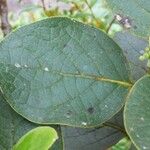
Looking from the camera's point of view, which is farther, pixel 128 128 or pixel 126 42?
pixel 126 42

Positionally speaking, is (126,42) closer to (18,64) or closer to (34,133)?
(18,64)

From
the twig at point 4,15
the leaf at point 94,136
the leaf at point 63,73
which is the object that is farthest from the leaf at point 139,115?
the twig at point 4,15

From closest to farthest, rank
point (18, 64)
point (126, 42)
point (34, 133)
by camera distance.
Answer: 1. point (34, 133)
2. point (18, 64)
3. point (126, 42)

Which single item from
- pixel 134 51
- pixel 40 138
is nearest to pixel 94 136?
pixel 134 51

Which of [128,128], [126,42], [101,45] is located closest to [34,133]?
[128,128]

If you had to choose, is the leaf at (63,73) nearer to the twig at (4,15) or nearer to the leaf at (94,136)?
the leaf at (94,136)
